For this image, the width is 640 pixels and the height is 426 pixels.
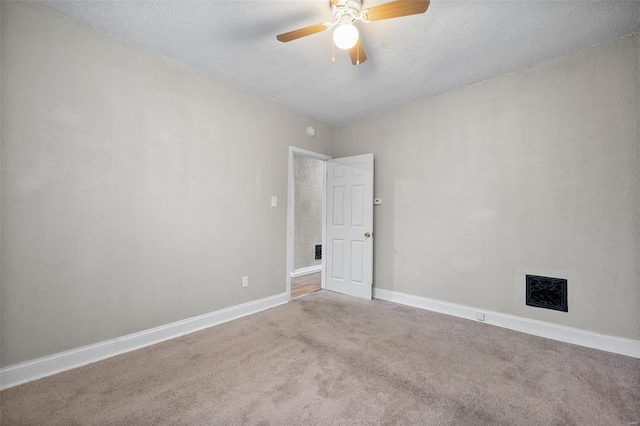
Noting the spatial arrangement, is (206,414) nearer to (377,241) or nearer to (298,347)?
(298,347)

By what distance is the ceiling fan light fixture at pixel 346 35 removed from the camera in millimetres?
1816

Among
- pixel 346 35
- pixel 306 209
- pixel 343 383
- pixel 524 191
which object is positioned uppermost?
pixel 346 35

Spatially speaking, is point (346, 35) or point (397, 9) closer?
point (397, 9)

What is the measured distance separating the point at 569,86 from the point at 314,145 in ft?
9.64

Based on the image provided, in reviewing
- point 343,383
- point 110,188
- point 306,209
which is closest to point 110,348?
point 110,188

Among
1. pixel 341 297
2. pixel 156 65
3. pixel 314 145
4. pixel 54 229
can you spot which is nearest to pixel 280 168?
pixel 314 145

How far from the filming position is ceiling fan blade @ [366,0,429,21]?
1.63m

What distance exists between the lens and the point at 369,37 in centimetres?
232

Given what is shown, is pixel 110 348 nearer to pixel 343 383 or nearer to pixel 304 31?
pixel 343 383

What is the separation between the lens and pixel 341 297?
403 centimetres

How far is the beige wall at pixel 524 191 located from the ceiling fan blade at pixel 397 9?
190cm

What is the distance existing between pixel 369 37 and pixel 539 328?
3.19m

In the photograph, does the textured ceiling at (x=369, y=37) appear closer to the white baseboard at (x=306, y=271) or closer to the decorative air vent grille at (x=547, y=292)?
the decorative air vent grille at (x=547, y=292)

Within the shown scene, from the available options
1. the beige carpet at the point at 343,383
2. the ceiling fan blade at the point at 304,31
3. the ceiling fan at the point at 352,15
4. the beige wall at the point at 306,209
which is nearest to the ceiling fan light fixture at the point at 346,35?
the ceiling fan at the point at 352,15
